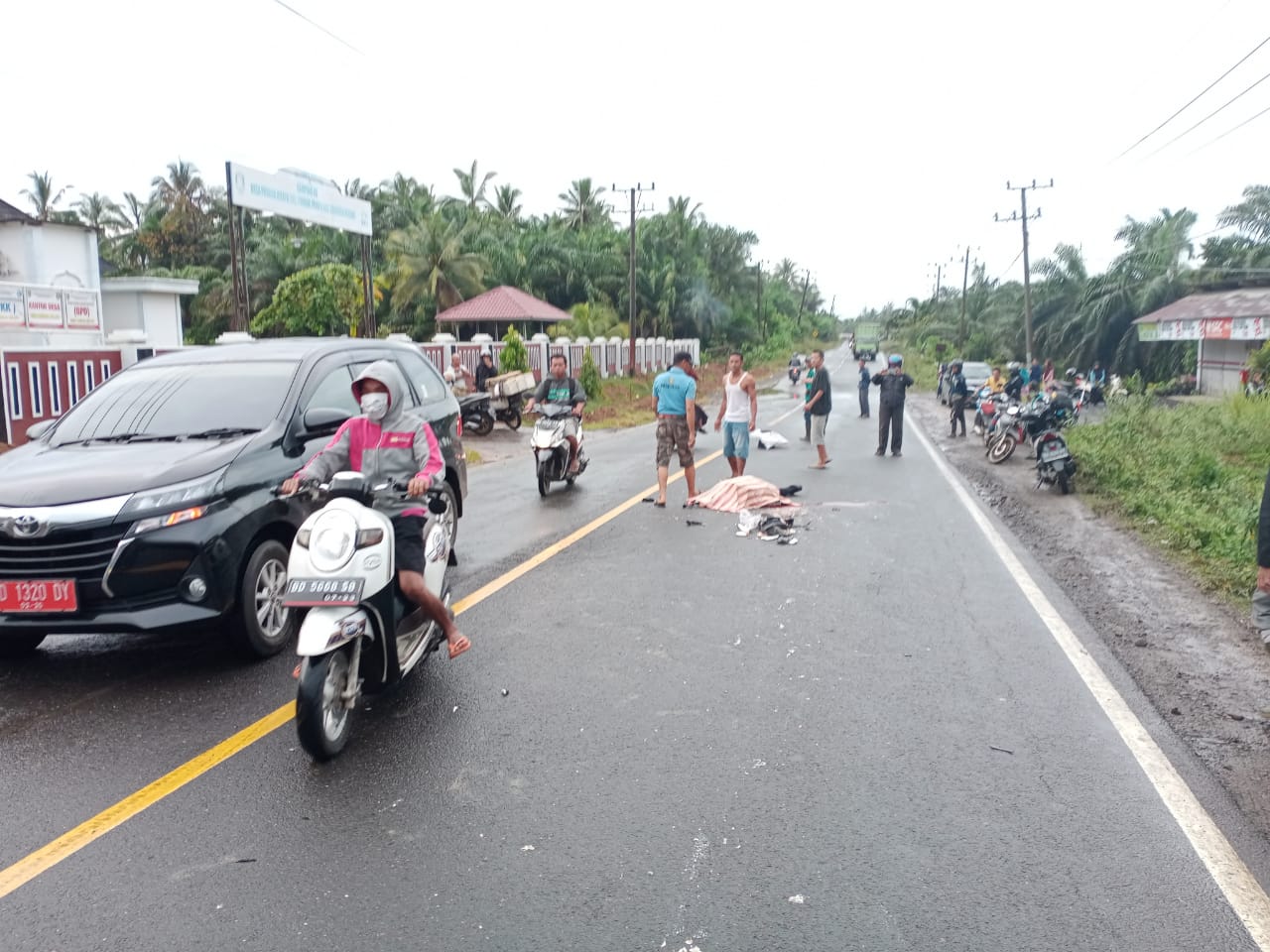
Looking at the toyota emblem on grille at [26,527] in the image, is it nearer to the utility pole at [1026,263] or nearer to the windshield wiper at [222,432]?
the windshield wiper at [222,432]

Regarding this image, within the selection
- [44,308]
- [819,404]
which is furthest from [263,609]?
[44,308]

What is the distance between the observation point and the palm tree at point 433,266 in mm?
45062

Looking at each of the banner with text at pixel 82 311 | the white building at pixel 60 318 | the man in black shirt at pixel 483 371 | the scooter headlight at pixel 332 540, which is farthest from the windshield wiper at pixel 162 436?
the man in black shirt at pixel 483 371

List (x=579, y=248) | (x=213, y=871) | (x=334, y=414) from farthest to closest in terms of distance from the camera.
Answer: (x=579, y=248) → (x=334, y=414) → (x=213, y=871)

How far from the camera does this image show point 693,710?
198 inches

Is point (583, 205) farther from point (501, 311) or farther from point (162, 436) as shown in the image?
point (162, 436)

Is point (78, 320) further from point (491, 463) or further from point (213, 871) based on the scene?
point (213, 871)

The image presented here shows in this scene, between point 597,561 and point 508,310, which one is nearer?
point 597,561

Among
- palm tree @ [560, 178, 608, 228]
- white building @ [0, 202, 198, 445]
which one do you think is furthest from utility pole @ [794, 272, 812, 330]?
white building @ [0, 202, 198, 445]

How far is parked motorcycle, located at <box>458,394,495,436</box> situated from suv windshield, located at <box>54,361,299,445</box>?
14.3 m

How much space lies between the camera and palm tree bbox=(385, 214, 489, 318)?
45.1 metres

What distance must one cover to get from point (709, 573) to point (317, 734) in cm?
422

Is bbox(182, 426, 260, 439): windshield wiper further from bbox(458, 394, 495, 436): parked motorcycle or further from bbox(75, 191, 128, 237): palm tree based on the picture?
bbox(75, 191, 128, 237): palm tree

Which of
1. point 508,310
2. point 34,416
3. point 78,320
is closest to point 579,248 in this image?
point 508,310
